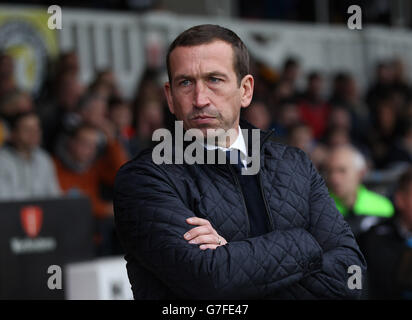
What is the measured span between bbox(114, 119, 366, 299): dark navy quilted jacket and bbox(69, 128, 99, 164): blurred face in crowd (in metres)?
5.61

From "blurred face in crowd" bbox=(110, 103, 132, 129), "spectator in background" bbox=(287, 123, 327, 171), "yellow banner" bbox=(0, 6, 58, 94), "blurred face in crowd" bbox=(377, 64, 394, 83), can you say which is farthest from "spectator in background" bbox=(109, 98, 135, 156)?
"blurred face in crowd" bbox=(377, 64, 394, 83)

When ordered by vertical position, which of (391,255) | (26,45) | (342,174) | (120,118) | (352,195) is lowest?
(391,255)

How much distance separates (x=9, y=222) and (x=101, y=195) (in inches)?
81.7

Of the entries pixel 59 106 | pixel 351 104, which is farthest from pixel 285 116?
pixel 59 106

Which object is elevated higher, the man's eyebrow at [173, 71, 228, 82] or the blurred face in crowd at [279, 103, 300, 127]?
the man's eyebrow at [173, 71, 228, 82]

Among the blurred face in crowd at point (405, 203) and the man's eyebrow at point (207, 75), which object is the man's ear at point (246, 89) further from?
the blurred face in crowd at point (405, 203)

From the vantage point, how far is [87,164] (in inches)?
322

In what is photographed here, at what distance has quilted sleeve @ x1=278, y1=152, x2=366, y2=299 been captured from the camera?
99.3 inches

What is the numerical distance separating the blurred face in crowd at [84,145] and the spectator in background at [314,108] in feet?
12.5

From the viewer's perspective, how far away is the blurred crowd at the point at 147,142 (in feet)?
21.0

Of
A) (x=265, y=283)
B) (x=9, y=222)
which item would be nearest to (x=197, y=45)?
(x=265, y=283)

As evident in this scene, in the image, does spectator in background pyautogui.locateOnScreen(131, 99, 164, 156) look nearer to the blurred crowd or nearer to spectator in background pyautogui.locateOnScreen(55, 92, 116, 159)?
the blurred crowd

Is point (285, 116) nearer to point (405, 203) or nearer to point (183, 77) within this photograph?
point (405, 203)

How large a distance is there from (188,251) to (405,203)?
4.31 meters
